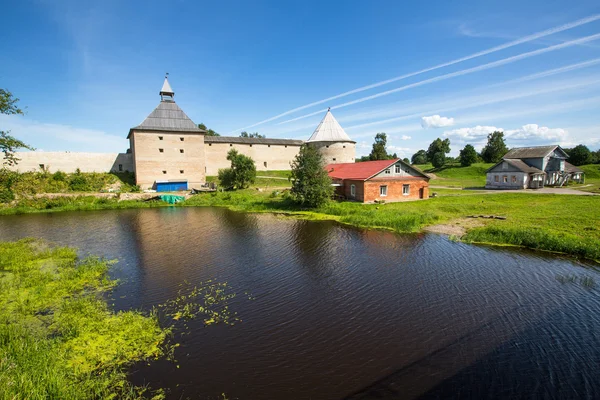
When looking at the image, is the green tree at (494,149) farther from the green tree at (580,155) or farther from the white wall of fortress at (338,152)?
the white wall of fortress at (338,152)

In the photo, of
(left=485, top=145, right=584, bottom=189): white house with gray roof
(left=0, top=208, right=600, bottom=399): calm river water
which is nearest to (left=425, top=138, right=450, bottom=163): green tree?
(left=485, top=145, right=584, bottom=189): white house with gray roof

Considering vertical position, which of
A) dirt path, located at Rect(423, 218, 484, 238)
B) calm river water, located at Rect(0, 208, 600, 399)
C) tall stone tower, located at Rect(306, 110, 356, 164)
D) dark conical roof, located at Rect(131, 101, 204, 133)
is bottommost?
calm river water, located at Rect(0, 208, 600, 399)

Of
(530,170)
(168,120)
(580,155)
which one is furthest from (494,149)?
(168,120)

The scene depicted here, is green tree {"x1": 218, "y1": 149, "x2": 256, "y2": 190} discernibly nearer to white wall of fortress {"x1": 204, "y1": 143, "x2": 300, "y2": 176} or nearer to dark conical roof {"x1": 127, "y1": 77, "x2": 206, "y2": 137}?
dark conical roof {"x1": 127, "y1": 77, "x2": 206, "y2": 137}

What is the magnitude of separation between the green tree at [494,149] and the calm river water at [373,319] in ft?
213

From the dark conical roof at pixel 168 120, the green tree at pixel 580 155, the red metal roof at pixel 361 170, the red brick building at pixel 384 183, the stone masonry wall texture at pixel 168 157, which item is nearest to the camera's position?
the red brick building at pixel 384 183

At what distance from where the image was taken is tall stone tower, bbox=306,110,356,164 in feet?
154

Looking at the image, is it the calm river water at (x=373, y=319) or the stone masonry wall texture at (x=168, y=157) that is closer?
the calm river water at (x=373, y=319)

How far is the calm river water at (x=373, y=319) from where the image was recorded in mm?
6055

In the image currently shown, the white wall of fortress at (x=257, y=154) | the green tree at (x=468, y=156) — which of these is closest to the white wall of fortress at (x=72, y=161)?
the white wall of fortress at (x=257, y=154)

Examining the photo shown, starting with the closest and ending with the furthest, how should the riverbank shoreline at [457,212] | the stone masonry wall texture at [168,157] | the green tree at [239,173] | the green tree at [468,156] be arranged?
the riverbank shoreline at [457,212] < the green tree at [239,173] < the stone masonry wall texture at [168,157] < the green tree at [468,156]

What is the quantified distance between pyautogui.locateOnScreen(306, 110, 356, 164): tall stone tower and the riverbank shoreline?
1458cm

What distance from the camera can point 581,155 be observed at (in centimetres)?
5641

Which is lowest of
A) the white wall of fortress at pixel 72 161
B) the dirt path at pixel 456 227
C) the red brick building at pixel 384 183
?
the dirt path at pixel 456 227
